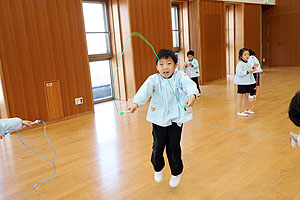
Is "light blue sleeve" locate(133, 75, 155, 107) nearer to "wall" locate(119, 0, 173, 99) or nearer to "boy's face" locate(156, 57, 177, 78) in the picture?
"boy's face" locate(156, 57, 177, 78)

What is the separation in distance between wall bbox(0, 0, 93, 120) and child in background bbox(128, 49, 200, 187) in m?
3.02

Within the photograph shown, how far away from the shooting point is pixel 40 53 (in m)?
4.65

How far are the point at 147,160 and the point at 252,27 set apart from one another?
8819 mm

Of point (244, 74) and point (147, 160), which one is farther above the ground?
point (244, 74)

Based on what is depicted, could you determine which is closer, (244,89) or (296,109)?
(296,109)

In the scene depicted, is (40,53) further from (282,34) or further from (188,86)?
(282,34)

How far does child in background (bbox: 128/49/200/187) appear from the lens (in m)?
2.18

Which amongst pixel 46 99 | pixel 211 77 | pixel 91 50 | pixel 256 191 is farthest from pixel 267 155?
pixel 211 77

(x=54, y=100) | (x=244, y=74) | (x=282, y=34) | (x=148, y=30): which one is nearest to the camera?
(x=244, y=74)

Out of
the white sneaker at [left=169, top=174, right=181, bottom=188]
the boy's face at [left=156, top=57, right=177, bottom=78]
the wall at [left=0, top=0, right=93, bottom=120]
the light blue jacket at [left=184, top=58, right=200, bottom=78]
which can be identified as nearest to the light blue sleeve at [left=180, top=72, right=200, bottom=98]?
the boy's face at [left=156, top=57, right=177, bottom=78]

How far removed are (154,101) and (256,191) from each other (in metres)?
1.11

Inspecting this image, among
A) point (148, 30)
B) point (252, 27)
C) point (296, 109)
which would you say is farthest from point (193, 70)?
point (252, 27)

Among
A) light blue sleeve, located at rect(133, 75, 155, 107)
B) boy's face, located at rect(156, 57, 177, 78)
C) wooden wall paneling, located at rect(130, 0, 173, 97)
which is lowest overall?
light blue sleeve, located at rect(133, 75, 155, 107)

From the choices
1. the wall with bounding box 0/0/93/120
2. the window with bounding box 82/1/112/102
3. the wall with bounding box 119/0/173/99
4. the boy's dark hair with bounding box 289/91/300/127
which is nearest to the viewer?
the boy's dark hair with bounding box 289/91/300/127
